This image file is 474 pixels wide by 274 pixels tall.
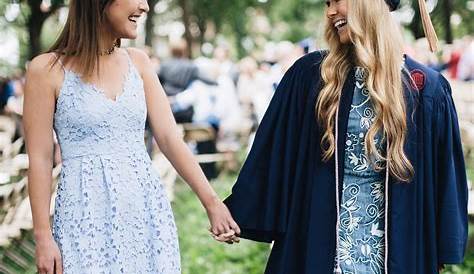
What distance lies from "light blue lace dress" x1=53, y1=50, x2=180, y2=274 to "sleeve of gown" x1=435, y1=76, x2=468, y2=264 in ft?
3.80

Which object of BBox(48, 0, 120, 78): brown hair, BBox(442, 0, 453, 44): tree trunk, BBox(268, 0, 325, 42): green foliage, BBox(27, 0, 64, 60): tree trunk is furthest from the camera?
BBox(268, 0, 325, 42): green foliage

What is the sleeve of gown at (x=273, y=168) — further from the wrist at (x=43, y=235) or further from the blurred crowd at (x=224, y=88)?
the blurred crowd at (x=224, y=88)

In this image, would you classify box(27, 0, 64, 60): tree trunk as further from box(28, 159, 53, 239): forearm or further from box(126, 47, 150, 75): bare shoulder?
box(28, 159, 53, 239): forearm

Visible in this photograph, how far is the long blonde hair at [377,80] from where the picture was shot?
13.5 feet

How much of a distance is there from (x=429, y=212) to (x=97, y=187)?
1.36m

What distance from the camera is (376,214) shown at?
166 inches

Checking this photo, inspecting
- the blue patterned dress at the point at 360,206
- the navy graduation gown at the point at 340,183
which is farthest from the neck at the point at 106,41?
the blue patterned dress at the point at 360,206

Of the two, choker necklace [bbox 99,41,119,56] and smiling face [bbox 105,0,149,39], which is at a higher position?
smiling face [bbox 105,0,149,39]

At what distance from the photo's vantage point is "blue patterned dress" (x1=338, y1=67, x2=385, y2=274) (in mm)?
4180

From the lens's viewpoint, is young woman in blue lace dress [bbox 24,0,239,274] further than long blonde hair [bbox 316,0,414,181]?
No

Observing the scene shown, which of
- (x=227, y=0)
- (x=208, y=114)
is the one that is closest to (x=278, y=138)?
(x=208, y=114)

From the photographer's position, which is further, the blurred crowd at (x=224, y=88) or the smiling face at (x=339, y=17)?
the blurred crowd at (x=224, y=88)

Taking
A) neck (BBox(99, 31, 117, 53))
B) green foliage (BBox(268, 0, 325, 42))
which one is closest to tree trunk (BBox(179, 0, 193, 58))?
green foliage (BBox(268, 0, 325, 42))

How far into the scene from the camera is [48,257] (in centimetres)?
372
